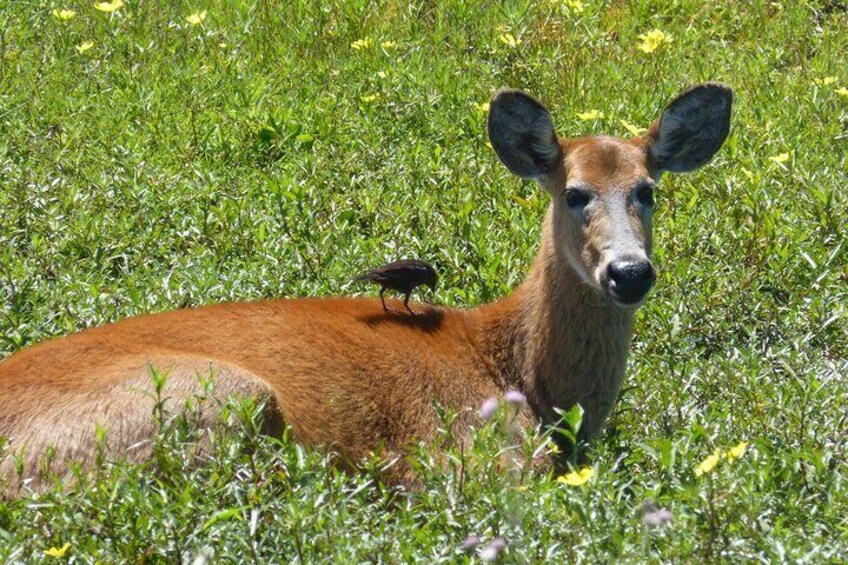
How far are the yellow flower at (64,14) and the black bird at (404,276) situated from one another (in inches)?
189

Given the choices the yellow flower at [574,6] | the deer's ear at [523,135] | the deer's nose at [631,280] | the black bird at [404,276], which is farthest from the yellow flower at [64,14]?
the deer's nose at [631,280]

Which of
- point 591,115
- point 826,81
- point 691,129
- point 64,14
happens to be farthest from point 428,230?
point 64,14

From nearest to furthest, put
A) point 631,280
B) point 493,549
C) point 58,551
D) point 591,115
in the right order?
point 493,549, point 58,551, point 631,280, point 591,115

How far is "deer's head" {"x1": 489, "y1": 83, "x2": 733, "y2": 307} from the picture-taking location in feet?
21.5

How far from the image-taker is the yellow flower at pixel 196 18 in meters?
10.9

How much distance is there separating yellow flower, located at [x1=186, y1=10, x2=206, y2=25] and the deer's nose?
17.5 feet

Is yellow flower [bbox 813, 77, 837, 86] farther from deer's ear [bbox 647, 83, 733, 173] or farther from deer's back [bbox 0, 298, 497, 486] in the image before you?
deer's back [bbox 0, 298, 497, 486]

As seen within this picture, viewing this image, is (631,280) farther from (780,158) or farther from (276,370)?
(780,158)

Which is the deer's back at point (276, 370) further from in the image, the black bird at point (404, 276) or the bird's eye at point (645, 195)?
the bird's eye at point (645, 195)

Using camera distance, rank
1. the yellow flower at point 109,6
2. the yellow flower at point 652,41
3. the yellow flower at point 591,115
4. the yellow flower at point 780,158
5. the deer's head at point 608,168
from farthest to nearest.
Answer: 1. the yellow flower at point 109,6
2. the yellow flower at point 652,41
3. the yellow flower at point 591,115
4. the yellow flower at point 780,158
5. the deer's head at point 608,168

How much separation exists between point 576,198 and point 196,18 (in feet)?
15.9

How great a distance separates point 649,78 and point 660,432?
4.41m

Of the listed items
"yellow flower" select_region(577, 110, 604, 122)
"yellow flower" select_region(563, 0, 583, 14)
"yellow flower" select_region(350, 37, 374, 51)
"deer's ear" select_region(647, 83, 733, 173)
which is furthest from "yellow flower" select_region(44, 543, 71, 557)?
"yellow flower" select_region(563, 0, 583, 14)

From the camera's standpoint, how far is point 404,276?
23.0 feet
